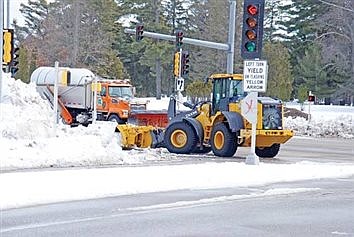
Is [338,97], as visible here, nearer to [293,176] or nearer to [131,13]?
[131,13]

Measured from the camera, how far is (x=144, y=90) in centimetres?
9700

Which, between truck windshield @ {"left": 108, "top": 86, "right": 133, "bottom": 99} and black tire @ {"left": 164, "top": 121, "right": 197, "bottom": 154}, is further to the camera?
truck windshield @ {"left": 108, "top": 86, "right": 133, "bottom": 99}

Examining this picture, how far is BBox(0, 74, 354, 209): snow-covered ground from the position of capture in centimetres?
1542

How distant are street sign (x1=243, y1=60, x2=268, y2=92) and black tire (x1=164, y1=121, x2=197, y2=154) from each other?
5759mm

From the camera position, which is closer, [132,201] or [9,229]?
[9,229]

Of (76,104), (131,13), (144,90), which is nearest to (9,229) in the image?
(76,104)

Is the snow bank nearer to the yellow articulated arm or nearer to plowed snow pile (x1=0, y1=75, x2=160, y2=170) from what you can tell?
the yellow articulated arm

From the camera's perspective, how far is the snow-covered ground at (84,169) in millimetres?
15422

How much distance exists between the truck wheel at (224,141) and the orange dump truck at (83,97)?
1476cm

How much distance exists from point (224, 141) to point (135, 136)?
2.91 m

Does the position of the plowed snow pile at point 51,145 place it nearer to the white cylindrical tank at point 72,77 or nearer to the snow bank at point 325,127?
the white cylindrical tank at point 72,77

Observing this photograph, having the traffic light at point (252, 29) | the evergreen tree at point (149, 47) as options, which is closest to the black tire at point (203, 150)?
the traffic light at point (252, 29)

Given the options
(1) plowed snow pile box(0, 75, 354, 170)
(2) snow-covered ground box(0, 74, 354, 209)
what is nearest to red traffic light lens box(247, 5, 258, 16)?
(2) snow-covered ground box(0, 74, 354, 209)

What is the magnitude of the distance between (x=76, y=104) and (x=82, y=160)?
2126 cm
